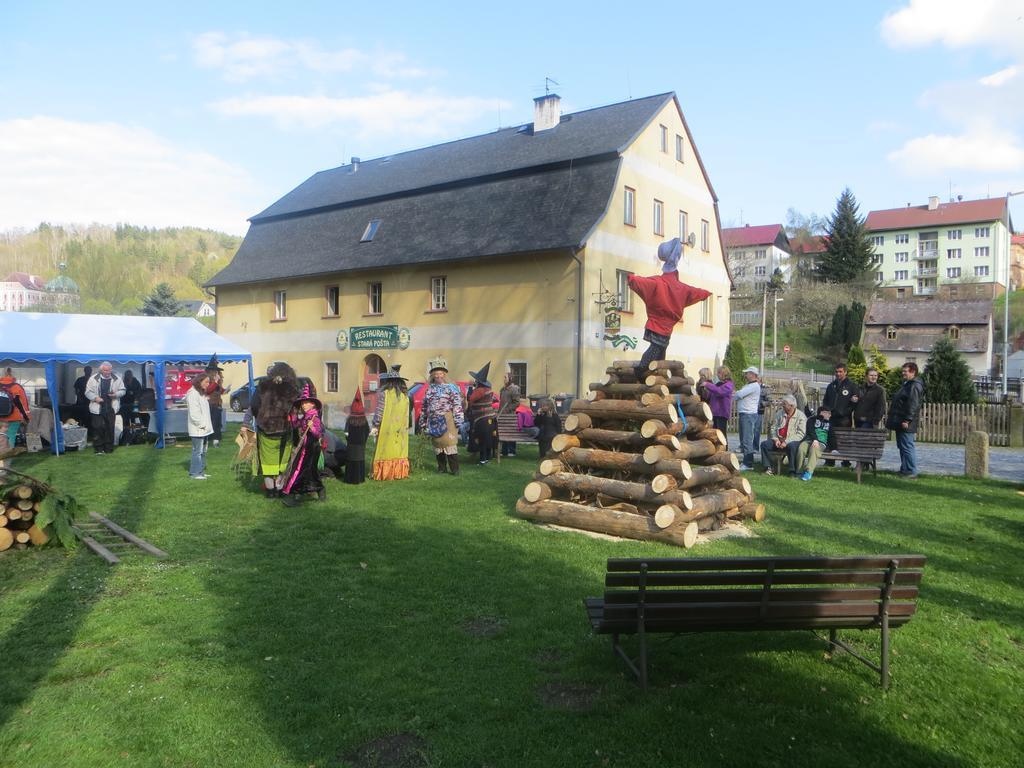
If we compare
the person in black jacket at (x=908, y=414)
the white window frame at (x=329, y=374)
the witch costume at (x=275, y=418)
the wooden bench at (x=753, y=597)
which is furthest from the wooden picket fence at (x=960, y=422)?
the white window frame at (x=329, y=374)

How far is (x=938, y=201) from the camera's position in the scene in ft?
282

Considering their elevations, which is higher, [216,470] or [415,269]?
[415,269]

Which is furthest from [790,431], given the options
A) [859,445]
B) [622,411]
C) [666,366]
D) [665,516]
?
[665,516]

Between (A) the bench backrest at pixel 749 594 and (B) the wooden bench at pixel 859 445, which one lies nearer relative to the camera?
(A) the bench backrest at pixel 749 594

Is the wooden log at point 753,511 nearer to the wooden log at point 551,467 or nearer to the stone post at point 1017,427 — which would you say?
the wooden log at point 551,467

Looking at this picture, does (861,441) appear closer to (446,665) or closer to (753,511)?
(753,511)

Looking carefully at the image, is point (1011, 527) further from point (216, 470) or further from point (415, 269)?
point (415, 269)

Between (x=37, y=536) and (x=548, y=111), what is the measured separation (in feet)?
81.7

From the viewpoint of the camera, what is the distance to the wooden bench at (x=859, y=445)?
12.5 metres

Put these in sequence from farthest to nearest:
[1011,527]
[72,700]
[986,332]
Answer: [986,332] → [1011,527] → [72,700]

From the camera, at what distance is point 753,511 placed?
935cm

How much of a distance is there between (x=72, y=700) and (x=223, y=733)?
104cm

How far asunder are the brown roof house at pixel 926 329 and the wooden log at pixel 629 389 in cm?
5125

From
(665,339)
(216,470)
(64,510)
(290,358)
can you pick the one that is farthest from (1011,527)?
(290,358)
